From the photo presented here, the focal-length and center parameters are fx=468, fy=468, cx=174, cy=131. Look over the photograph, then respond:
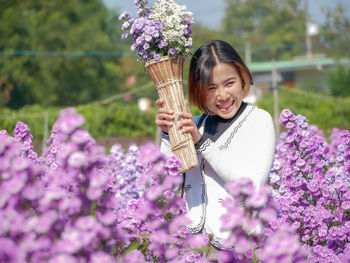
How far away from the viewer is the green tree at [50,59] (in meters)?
23.1

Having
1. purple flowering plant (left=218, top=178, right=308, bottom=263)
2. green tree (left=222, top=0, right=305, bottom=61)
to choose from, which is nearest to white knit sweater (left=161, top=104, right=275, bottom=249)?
purple flowering plant (left=218, top=178, right=308, bottom=263)

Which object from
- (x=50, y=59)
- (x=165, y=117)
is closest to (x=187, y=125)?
(x=165, y=117)

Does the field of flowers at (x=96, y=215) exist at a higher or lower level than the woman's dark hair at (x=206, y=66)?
lower

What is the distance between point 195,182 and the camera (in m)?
2.19

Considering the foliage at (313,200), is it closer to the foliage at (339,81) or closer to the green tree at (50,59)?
→ the green tree at (50,59)

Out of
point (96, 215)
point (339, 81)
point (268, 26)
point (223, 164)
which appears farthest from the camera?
point (268, 26)

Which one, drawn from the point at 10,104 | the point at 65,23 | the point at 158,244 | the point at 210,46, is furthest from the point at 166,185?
the point at 65,23

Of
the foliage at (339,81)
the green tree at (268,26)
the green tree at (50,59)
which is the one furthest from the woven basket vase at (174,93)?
the green tree at (268,26)

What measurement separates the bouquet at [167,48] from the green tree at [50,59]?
20.0 metres

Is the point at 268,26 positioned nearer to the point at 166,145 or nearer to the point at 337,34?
the point at 337,34

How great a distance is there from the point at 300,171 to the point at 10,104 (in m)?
22.8

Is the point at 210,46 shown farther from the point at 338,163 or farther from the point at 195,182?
the point at 338,163

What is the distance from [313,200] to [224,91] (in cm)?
86

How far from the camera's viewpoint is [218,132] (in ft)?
7.30
